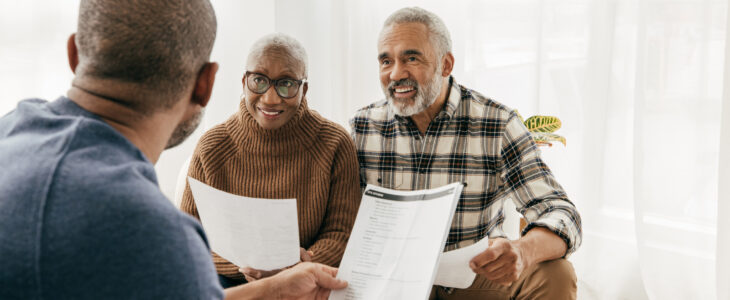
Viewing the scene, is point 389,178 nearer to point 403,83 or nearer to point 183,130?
point 403,83

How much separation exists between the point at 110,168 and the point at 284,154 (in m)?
0.94

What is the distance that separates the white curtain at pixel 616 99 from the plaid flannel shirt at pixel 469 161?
2.46ft

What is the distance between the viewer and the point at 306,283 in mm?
1165

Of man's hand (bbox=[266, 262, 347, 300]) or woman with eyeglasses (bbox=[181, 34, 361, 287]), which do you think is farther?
woman with eyeglasses (bbox=[181, 34, 361, 287])

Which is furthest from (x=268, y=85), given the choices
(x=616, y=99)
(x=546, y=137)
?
(x=616, y=99)

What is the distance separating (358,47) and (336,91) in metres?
0.26

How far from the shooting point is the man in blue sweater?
0.58 meters

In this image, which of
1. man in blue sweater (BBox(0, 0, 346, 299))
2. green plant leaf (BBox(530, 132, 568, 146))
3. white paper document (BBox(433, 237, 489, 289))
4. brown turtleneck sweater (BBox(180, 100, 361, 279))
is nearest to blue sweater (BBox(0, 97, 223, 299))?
man in blue sweater (BBox(0, 0, 346, 299))

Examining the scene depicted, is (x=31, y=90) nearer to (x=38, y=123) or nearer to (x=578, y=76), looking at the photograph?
(x=38, y=123)

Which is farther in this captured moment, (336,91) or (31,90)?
(336,91)

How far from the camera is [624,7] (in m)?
2.15

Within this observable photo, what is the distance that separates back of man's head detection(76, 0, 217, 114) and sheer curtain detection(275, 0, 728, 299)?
5.96ft

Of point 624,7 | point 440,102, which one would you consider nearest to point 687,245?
point 624,7

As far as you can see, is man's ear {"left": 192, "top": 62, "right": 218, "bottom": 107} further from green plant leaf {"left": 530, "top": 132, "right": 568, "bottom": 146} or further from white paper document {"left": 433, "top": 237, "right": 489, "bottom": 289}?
green plant leaf {"left": 530, "top": 132, "right": 568, "bottom": 146}
